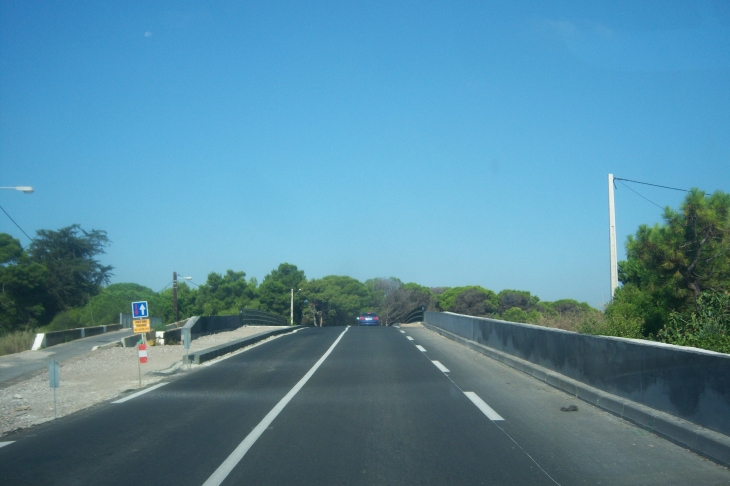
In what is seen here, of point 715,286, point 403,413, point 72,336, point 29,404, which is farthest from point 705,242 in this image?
point 72,336

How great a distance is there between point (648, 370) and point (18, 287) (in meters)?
52.3

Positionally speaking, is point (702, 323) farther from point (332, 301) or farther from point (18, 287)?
point (332, 301)

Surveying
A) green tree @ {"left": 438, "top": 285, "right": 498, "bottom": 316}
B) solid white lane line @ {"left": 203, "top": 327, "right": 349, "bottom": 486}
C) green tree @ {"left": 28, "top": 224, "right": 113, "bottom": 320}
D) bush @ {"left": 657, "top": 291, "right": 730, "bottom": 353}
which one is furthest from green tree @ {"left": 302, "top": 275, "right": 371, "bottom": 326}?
bush @ {"left": 657, "top": 291, "right": 730, "bottom": 353}

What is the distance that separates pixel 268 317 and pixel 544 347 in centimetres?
3349

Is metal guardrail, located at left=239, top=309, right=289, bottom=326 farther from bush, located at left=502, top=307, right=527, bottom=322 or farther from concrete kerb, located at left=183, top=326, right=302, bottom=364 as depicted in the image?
bush, located at left=502, top=307, right=527, bottom=322

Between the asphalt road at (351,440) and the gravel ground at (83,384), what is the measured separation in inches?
36.0

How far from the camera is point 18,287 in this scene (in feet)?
162

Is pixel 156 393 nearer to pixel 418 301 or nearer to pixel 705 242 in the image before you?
pixel 705 242

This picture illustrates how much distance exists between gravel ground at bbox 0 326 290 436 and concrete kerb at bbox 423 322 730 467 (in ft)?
28.9

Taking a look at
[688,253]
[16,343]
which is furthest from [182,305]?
[688,253]

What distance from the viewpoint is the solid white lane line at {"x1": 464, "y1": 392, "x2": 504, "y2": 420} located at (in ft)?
29.3

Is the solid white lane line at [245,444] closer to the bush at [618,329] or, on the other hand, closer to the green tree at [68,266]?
the bush at [618,329]

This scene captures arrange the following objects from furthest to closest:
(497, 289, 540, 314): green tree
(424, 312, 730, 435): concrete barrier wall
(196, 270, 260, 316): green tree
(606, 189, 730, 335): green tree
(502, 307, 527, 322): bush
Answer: (196, 270, 260, 316): green tree, (497, 289, 540, 314): green tree, (502, 307, 527, 322): bush, (606, 189, 730, 335): green tree, (424, 312, 730, 435): concrete barrier wall

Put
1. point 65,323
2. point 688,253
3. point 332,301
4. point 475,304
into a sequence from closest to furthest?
1. point 688,253
2. point 65,323
3. point 475,304
4. point 332,301
